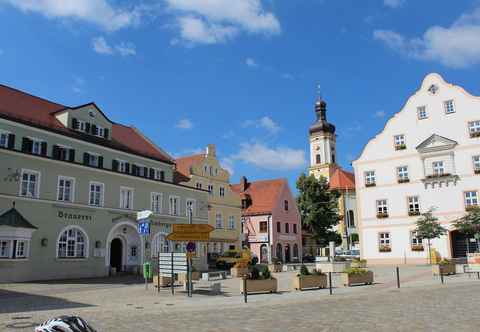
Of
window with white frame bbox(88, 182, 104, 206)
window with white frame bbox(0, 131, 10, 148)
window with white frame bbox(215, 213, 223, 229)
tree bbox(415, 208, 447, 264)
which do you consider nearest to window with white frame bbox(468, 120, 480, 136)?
tree bbox(415, 208, 447, 264)

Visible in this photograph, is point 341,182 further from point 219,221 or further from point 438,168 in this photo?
point 438,168

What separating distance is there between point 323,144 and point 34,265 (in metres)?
71.9

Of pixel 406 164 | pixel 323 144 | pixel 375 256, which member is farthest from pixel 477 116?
pixel 323 144

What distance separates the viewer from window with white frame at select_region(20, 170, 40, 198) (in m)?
27.1

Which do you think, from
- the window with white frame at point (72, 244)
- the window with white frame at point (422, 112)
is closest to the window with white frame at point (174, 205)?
the window with white frame at point (72, 244)

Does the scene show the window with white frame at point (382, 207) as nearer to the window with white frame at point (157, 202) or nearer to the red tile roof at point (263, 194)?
the red tile roof at point (263, 194)

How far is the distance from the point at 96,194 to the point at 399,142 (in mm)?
28419

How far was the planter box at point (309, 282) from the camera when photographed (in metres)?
20.1

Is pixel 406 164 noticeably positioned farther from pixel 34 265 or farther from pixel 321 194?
pixel 34 265

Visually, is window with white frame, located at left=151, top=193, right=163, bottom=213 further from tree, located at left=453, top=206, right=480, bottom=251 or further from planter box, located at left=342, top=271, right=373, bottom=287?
tree, located at left=453, top=206, right=480, bottom=251

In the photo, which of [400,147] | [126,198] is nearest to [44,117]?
[126,198]

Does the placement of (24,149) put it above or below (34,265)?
above

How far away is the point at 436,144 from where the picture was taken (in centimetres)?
4084

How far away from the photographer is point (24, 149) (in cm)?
2859
